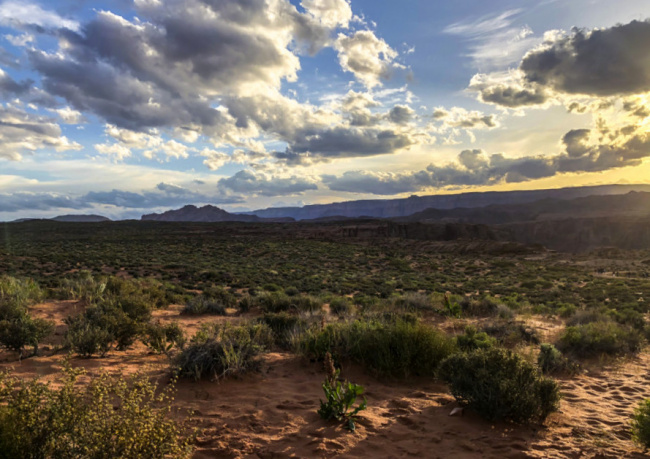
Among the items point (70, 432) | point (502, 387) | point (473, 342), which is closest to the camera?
point (70, 432)

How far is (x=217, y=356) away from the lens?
18.1 ft

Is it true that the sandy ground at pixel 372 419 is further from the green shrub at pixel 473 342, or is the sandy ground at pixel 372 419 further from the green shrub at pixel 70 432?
the green shrub at pixel 473 342

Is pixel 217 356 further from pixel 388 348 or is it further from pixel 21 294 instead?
pixel 21 294

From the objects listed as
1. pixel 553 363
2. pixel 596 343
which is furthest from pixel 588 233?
pixel 553 363

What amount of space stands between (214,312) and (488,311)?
9668mm

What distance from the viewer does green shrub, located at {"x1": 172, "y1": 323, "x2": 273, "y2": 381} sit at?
5371 mm

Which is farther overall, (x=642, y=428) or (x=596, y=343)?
(x=596, y=343)

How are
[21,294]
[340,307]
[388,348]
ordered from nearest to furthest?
[388,348] → [21,294] → [340,307]

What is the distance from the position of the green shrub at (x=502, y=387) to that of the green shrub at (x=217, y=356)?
10.3 ft

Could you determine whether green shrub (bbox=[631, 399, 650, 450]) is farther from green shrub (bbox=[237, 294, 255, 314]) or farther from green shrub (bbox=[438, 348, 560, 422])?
green shrub (bbox=[237, 294, 255, 314])

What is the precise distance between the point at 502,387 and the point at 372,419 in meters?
1.67

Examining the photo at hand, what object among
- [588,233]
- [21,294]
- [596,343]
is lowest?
[588,233]

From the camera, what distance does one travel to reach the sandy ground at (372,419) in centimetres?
380

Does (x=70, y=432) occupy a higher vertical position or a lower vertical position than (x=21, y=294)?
higher
